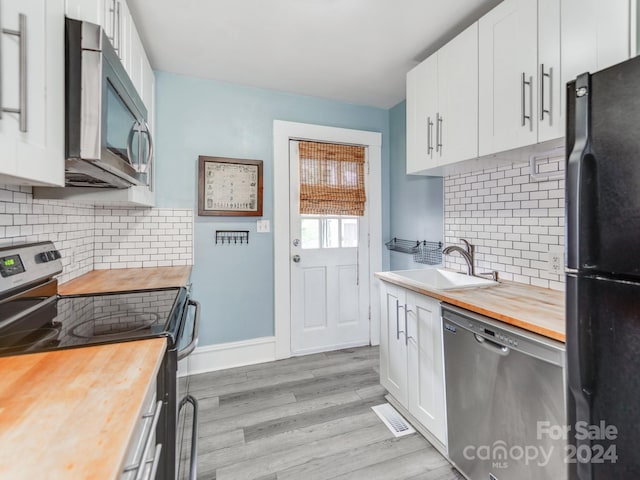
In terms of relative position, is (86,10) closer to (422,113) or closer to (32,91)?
(32,91)

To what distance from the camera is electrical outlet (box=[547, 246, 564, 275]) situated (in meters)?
1.63

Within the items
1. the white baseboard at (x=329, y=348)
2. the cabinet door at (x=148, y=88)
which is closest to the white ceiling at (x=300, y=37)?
the cabinet door at (x=148, y=88)

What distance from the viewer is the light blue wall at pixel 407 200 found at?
256 cm

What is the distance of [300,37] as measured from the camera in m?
2.00

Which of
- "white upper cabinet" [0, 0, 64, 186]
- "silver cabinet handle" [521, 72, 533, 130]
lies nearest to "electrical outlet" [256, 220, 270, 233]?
"white upper cabinet" [0, 0, 64, 186]

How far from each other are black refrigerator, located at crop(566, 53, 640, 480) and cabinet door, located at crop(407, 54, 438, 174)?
1.15 m

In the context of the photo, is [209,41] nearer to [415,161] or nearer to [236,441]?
[415,161]

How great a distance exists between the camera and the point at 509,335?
1.20 meters

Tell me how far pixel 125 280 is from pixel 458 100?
2.26 meters

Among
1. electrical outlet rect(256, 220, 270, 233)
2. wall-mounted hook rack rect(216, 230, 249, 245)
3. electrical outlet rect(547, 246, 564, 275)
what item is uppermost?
electrical outlet rect(256, 220, 270, 233)

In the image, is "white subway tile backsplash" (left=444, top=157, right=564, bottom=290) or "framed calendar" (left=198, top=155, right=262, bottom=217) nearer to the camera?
"white subway tile backsplash" (left=444, top=157, right=564, bottom=290)

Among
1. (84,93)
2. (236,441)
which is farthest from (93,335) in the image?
(236,441)

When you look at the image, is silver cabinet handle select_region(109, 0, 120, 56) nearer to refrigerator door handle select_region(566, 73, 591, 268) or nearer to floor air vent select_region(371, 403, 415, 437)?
refrigerator door handle select_region(566, 73, 591, 268)

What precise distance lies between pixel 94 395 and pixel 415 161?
205 centimetres
